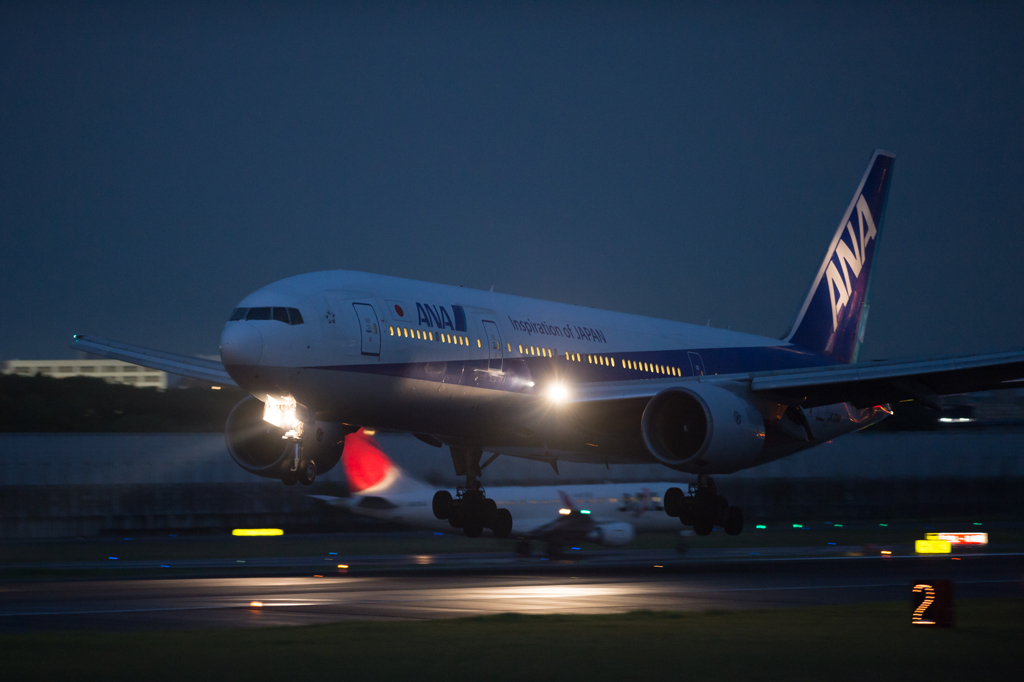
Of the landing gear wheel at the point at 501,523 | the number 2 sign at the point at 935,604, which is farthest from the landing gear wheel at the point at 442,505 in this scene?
the number 2 sign at the point at 935,604

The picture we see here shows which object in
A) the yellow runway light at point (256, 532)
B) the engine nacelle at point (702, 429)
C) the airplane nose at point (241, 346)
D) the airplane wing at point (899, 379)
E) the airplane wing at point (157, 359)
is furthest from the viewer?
the yellow runway light at point (256, 532)

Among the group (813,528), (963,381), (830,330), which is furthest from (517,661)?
(813,528)

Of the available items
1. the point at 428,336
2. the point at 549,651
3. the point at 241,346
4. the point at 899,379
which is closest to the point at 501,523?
the point at 428,336

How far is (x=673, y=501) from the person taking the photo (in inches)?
1312

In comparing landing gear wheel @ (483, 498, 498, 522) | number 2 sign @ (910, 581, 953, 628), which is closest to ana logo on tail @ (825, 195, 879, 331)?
landing gear wheel @ (483, 498, 498, 522)

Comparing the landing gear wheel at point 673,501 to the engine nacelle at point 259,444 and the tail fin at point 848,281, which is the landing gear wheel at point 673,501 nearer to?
the engine nacelle at point 259,444

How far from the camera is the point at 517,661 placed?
1773cm

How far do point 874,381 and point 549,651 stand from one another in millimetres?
15956

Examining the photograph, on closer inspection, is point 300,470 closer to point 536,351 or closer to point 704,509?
point 536,351

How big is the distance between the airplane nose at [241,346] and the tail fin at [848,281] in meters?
23.1

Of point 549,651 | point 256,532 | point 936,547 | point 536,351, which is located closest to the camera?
point 549,651

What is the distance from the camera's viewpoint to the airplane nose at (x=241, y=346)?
2408cm

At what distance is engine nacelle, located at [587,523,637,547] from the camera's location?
4438 cm

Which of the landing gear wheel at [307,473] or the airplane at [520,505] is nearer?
the landing gear wheel at [307,473]
